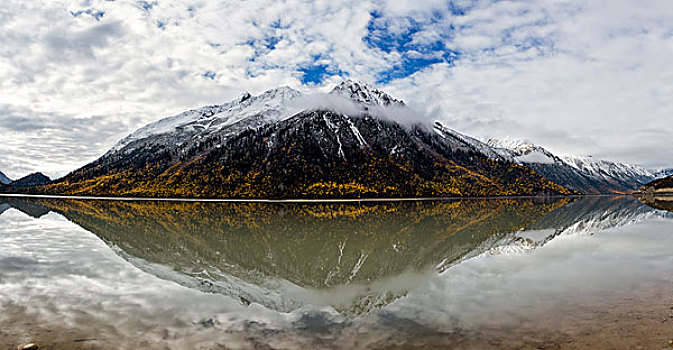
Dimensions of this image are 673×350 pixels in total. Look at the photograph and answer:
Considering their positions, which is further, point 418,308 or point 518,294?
point 518,294

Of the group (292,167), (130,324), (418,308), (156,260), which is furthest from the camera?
(292,167)

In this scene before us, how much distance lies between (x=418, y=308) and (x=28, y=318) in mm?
16111

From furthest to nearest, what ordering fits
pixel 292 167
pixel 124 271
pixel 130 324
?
pixel 292 167 → pixel 124 271 → pixel 130 324

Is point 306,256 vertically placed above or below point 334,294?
above

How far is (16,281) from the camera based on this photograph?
22.1 metres

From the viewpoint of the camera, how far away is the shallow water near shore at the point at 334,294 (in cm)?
1374

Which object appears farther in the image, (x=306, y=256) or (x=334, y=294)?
(x=306, y=256)

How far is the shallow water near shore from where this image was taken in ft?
45.1

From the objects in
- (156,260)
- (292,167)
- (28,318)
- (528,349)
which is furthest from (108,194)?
(528,349)

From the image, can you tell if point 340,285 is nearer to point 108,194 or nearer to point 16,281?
point 16,281

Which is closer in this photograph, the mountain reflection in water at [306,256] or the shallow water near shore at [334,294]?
the shallow water near shore at [334,294]

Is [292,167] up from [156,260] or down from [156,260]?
up

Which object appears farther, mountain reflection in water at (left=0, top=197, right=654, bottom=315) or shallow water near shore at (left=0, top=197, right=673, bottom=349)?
mountain reflection in water at (left=0, top=197, right=654, bottom=315)

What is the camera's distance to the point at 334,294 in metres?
20.4
